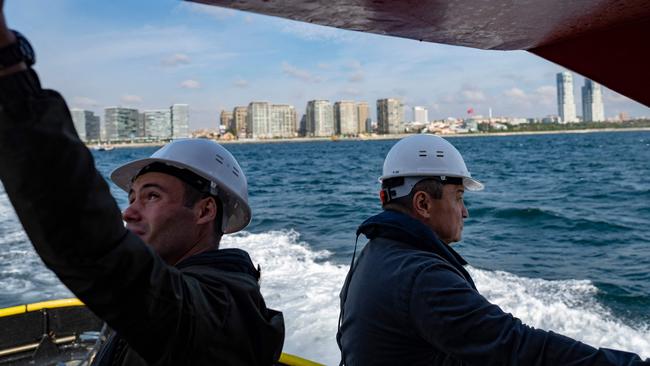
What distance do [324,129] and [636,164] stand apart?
75286 mm

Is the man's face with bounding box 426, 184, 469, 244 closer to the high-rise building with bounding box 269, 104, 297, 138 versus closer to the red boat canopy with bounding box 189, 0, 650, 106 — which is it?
the red boat canopy with bounding box 189, 0, 650, 106

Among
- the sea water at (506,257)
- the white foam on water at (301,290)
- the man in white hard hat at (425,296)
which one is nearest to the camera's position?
the man in white hard hat at (425,296)

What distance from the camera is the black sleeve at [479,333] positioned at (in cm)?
170

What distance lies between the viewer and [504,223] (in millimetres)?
16625

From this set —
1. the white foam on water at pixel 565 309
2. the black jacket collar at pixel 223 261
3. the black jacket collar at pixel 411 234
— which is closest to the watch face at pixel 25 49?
the black jacket collar at pixel 223 261

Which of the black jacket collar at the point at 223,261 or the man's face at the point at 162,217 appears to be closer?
the black jacket collar at the point at 223,261

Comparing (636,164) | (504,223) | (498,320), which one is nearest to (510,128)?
(636,164)

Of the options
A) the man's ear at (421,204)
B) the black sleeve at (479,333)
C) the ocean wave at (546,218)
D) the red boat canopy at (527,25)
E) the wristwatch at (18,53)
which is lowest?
the ocean wave at (546,218)

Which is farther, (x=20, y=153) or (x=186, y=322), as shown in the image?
(x=186, y=322)

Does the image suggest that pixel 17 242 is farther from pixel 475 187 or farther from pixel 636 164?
pixel 636 164

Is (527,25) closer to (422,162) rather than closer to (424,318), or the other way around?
(422,162)

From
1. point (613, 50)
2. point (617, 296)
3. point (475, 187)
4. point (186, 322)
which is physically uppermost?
point (613, 50)

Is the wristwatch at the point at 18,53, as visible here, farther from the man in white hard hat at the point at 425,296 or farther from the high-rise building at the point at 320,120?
the high-rise building at the point at 320,120

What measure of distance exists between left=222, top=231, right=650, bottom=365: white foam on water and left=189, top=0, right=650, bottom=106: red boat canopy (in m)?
5.13
